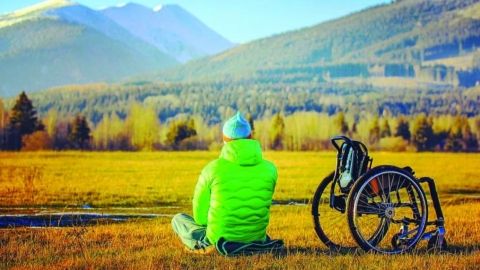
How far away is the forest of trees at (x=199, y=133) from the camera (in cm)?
5813

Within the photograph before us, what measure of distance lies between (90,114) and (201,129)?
23281mm

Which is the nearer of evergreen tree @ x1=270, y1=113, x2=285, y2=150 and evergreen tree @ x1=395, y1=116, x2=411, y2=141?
evergreen tree @ x1=395, y1=116, x2=411, y2=141

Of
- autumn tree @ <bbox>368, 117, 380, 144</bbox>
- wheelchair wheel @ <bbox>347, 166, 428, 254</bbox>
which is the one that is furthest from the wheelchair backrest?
autumn tree @ <bbox>368, 117, 380, 144</bbox>

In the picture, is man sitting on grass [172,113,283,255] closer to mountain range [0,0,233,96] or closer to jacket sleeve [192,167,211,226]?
jacket sleeve [192,167,211,226]

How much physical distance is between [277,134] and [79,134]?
64.1ft

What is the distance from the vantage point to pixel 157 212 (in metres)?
20.1

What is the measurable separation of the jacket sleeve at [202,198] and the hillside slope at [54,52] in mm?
103054

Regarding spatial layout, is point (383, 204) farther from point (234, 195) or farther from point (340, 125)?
point (340, 125)

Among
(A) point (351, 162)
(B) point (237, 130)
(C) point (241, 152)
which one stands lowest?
(A) point (351, 162)

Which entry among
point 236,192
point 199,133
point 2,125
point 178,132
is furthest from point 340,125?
point 236,192

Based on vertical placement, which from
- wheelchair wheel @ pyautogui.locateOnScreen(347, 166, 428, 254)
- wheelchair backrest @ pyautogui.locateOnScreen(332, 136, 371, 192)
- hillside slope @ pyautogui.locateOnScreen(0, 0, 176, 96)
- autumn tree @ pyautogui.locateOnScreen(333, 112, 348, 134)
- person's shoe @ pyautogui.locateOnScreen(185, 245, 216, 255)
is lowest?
person's shoe @ pyautogui.locateOnScreen(185, 245, 216, 255)

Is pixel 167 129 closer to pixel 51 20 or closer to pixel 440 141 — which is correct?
pixel 440 141

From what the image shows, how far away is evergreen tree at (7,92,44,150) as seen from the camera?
5406cm

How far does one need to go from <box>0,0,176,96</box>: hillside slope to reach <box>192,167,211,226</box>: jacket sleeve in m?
103
